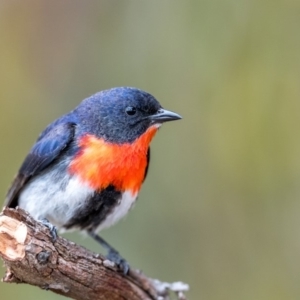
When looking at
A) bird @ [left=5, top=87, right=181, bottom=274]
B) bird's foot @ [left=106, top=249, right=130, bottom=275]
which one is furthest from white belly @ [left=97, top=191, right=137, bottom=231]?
bird's foot @ [left=106, top=249, right=130, bottom=275]

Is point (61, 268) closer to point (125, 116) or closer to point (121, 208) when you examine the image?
point (121, 208)

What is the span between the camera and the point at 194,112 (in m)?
4.40

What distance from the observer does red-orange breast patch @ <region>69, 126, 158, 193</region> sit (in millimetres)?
3025

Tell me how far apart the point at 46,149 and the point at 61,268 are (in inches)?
28.6

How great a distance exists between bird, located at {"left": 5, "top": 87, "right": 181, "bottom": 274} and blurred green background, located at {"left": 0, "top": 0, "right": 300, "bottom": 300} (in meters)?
1.10

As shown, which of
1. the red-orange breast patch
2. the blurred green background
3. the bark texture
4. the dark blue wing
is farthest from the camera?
the blurred green background

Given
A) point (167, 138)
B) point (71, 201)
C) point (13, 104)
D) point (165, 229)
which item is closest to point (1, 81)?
point (13, 104)

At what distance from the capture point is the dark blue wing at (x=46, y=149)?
10.3 feet

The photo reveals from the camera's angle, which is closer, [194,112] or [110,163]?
[110,163]

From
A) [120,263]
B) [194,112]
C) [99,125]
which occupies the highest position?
[194,112]

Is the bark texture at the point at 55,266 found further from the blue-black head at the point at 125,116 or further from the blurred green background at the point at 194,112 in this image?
the blurred green background at the point at 194,112

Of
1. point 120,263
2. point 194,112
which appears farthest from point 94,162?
point 194,112

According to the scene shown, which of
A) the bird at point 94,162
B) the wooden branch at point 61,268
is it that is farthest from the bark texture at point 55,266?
the bird at point 94,162

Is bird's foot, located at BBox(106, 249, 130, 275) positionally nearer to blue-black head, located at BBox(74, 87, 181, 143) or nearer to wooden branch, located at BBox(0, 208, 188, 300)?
wooden branch, located at BBox(0, 208, 188, 300)
